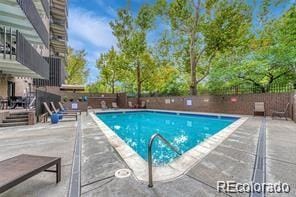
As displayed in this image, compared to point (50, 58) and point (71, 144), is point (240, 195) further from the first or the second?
point (50, 58)

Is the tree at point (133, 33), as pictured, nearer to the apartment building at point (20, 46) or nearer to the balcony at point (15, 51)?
the apartment building at point (20, 46)

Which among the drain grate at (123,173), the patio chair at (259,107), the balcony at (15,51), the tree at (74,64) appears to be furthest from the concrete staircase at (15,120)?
the tree at (74,64)

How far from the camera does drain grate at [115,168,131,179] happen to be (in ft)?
9.11

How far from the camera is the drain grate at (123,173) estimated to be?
9.11 feet

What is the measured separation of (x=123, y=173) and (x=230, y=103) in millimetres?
12645

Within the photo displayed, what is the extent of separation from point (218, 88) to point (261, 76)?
317 centimetres

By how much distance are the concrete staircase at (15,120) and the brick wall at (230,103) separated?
12636 mm

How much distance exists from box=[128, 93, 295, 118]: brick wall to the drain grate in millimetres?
10428

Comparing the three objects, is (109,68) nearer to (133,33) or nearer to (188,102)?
(133,33)

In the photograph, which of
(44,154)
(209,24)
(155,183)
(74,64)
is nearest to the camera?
(155,183)

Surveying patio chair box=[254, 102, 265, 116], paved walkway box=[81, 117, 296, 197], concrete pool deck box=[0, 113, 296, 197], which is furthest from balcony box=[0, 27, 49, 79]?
patio chair box=[254, 102, 265, 116]

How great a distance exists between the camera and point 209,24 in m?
14.7

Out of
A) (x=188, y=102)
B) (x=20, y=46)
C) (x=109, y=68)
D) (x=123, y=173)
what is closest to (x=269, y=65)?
(x=188, y=102)

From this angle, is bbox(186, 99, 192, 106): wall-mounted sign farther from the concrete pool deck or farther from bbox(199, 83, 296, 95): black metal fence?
the concrete pool deck
